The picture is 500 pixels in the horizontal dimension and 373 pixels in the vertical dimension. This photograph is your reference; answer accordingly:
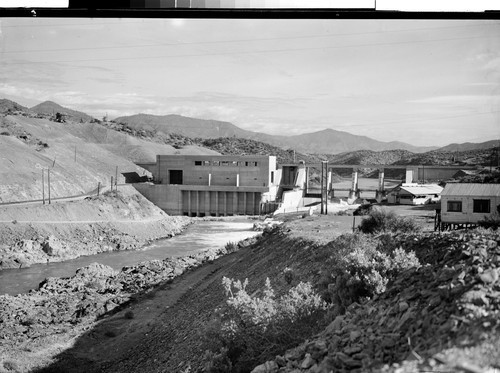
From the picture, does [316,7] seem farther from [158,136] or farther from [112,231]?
[158,136]

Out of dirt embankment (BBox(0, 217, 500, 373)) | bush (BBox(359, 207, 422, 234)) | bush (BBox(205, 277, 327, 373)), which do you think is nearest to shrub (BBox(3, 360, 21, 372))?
dirt embankment (BBox(0, 217, 500, 373))

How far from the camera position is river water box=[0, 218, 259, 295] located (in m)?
18.0

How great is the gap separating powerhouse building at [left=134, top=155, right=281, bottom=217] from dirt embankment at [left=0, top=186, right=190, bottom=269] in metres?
3.24

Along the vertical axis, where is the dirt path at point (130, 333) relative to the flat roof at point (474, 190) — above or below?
below

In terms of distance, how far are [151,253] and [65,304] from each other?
1020 centimetres

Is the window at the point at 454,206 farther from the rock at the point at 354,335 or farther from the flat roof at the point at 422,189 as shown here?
the flat roof at the point at 422,189

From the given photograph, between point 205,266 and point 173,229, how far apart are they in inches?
511

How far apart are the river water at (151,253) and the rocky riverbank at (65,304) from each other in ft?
5.59

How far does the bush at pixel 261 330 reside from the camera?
18.7ft

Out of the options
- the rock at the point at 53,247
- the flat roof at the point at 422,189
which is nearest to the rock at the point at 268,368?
the rock at the point at 53,247

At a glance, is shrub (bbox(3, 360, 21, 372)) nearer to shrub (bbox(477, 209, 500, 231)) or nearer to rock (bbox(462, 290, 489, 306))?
rock (bbox(462, 290, 489, 306))

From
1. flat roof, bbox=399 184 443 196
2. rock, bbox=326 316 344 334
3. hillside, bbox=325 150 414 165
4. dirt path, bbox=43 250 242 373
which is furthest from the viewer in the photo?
hillside, bbox=325 150 414 165

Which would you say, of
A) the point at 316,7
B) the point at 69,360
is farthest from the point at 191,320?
the point at 316,7

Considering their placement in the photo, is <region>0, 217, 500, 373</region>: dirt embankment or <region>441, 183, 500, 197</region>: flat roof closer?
<region>0, 217, 500, 373</region>: dirt embankment
